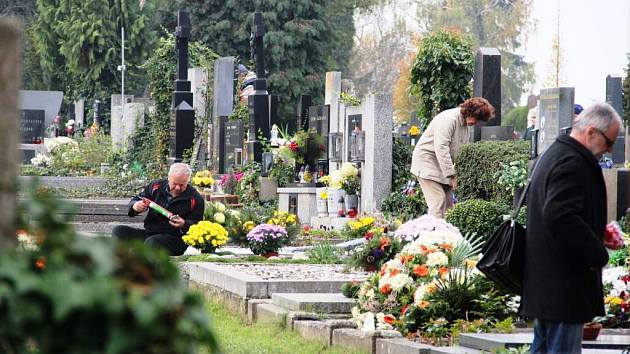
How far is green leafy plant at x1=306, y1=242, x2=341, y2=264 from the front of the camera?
44.9 feet

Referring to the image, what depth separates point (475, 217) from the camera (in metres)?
15.5

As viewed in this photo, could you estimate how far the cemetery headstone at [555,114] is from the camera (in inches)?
659

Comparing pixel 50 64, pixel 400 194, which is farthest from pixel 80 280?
pixel 50 64

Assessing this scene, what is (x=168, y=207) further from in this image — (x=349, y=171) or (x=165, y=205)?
(x=349, y=171)

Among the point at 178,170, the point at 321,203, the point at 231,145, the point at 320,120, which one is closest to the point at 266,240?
the point at 178,170

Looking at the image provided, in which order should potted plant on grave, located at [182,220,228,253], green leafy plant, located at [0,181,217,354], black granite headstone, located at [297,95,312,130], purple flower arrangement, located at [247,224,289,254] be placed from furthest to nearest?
black granite headstone, located at [297,95,312,130]
purple flower arrangement, located at [247,224,289,254]
potted plant on grave, located at [182,220,228,253]
green leafy plant, located at [0,181,217,354]

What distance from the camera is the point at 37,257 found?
275 centimetres

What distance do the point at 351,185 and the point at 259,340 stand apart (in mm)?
13427

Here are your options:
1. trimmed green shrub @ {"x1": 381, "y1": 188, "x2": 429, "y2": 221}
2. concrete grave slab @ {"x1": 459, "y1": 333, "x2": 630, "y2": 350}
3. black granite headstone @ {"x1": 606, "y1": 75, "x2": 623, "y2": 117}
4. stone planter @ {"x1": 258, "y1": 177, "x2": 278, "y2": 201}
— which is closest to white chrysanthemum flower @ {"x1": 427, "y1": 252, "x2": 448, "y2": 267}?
concrete grave slab @ {"x1": 459, "y1": 333, "x2": 630, "y2": 350}

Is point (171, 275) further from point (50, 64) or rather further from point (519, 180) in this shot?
point (50, 64)

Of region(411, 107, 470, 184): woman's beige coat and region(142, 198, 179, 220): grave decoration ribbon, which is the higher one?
region(411, 107, 470, 184): woman's beige coat

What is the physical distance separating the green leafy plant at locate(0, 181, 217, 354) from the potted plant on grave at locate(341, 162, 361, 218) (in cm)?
1971


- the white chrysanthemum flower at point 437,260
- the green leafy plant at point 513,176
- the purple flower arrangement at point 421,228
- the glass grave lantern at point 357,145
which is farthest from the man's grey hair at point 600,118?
the glass grave lantern at point 357,145

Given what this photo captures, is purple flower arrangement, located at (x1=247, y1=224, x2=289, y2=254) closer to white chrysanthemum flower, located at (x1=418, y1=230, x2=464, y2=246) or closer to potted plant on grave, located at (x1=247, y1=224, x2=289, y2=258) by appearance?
potted plant on grave, located at (x1=247, y1=224, x2=289, y2=258)
